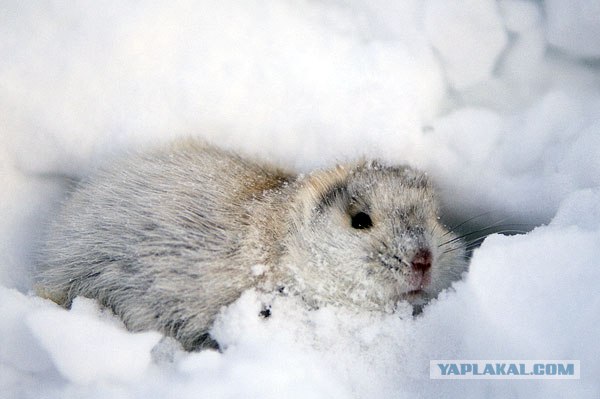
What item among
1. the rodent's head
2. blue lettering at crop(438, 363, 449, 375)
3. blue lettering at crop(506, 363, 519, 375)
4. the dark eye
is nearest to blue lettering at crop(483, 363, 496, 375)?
blue lettering at crop(506, 363, 519, 375)

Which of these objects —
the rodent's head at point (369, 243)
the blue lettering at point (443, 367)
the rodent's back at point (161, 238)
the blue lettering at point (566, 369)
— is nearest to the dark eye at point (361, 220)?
the rodent's head at point (369, 243)

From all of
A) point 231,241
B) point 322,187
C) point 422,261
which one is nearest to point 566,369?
point 422,261

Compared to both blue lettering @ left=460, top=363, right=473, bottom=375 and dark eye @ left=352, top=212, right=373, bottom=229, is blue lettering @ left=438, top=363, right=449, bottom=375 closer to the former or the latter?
blue lettering @ left=460, top=363, right=473, bottom=375

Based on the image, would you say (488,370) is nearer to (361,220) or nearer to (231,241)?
(361,220)

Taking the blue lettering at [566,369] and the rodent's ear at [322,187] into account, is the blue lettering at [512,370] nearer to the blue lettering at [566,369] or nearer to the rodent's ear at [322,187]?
the blue lettering at [566,369]

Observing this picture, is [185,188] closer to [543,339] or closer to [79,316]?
[79,316]

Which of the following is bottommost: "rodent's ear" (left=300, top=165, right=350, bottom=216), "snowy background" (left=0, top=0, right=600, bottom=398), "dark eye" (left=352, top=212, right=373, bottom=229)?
"dark eye" (left=352, top=212, right=373, bottom=229)

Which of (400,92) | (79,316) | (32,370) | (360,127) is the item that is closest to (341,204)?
(360,127)
